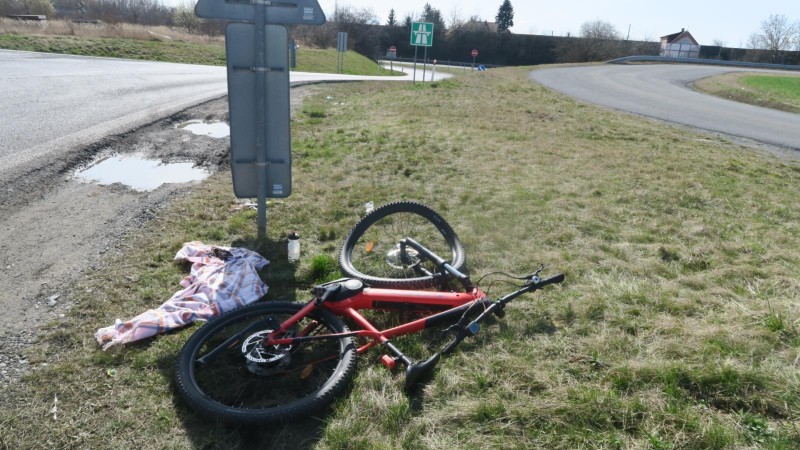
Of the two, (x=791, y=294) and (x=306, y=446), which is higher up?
(x=791, y=294)

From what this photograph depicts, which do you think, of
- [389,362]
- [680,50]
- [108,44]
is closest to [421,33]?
[108,44]

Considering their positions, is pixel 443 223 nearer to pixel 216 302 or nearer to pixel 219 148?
pixel 216 302

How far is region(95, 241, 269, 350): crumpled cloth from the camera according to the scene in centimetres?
324

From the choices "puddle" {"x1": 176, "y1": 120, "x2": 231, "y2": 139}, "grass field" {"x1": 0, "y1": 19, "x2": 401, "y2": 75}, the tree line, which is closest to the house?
the tree line

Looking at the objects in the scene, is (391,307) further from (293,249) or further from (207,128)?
(207,128)

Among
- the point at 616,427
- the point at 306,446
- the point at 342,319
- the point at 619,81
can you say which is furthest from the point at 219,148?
the point at 619,81

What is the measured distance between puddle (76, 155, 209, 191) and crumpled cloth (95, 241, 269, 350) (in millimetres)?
2338

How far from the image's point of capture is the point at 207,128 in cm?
957

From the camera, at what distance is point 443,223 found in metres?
4.61

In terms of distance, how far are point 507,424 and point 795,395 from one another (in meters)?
1.47

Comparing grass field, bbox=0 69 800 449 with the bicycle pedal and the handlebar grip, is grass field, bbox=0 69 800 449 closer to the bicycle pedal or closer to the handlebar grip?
the bicycle pedal

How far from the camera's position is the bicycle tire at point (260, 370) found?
8.51 feet

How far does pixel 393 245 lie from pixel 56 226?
309 cm

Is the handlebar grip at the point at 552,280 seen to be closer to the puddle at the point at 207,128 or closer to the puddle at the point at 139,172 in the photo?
the puddle at the point at 139,172
